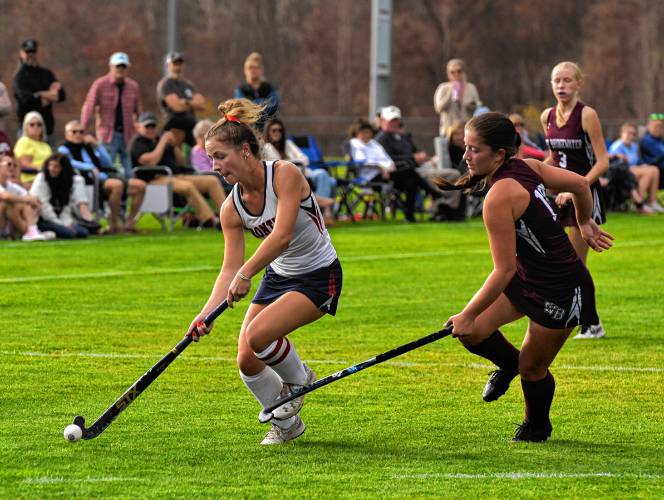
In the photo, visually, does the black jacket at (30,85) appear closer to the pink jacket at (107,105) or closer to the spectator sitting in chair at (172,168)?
the pink jacket at (107,105)

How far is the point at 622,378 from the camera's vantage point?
885 cm

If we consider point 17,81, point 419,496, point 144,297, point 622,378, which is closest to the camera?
point 419,496

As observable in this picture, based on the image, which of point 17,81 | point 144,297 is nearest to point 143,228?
point 17,81

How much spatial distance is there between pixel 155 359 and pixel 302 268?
265 cm

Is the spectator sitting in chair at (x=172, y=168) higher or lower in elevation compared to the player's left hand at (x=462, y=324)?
lower

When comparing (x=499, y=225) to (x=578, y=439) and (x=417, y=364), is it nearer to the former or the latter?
(x=578, y=439)

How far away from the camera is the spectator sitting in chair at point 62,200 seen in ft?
56.4

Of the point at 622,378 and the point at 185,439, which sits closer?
the point at 185,439

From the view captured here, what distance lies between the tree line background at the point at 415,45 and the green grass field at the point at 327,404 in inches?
2250

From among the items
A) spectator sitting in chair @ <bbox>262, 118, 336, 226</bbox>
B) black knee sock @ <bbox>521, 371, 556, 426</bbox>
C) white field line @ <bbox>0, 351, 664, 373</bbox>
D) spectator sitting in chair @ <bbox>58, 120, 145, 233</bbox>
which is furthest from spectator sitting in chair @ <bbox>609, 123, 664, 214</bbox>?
black knee sock @ <bbox>521, 371, 556, 426</bbox>

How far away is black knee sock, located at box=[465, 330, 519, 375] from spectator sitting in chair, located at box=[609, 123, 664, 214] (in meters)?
18.3

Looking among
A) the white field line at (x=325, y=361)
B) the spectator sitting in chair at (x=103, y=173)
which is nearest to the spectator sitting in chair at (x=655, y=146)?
the spectator sitting in chair at (x=103, y=173)

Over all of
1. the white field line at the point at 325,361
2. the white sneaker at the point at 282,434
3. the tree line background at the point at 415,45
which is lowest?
the tree line background at the point at 415,45

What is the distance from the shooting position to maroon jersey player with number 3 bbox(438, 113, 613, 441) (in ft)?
21.6
